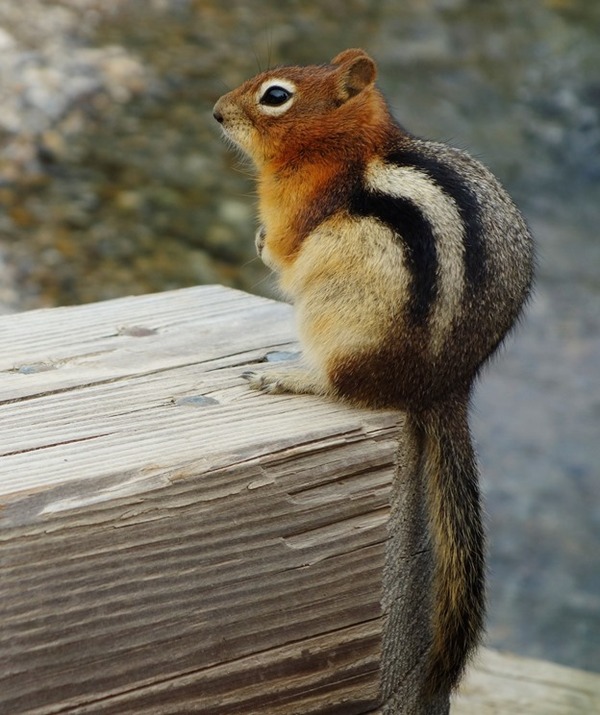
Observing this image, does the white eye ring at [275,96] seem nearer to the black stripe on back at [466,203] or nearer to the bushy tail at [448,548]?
the black stripe on back at [466,203]

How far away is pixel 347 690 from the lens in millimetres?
1771

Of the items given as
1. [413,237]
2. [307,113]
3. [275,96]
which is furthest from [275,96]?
[413,237]

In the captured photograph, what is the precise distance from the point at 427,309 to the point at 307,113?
28.5 inches

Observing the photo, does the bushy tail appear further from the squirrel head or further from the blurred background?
the blurred background

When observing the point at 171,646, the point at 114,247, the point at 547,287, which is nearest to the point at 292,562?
the point at 171,646

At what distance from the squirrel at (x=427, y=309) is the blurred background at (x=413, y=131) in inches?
115

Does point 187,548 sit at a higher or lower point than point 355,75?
lower

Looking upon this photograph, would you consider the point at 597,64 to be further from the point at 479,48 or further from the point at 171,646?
the point at 171,646

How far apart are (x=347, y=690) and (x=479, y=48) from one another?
25.5 ft

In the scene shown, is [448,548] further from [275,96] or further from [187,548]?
[275,96]

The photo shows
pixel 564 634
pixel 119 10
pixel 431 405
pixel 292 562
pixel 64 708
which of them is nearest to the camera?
pixel 64 708

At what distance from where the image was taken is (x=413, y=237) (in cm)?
208

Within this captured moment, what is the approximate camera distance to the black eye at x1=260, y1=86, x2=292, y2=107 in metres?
2.60

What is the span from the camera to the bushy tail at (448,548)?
1989 mm
